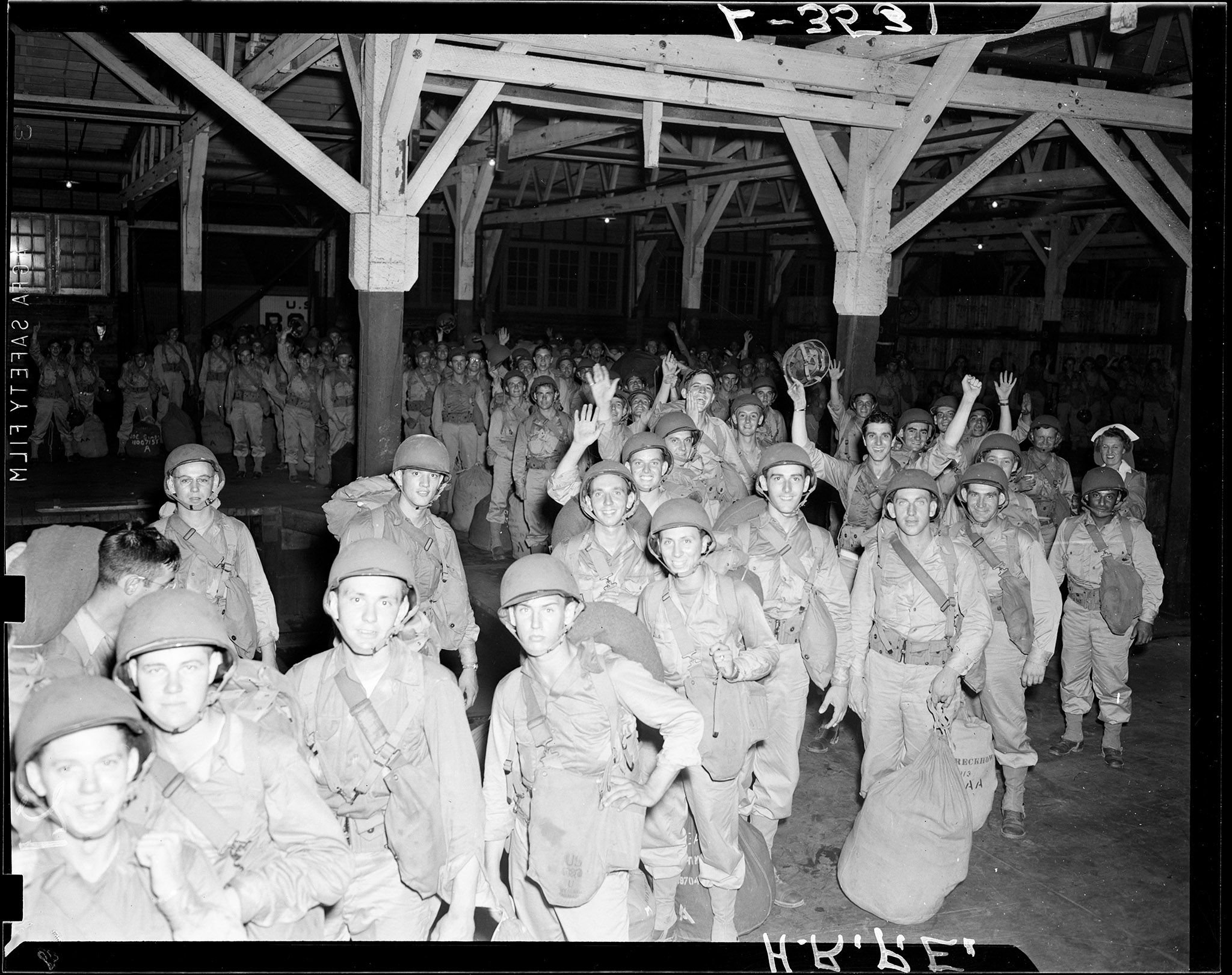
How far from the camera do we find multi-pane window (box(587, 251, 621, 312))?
28.9m

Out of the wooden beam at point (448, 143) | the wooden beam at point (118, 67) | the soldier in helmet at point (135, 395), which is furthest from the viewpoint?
the soldier in helmet at point (135, 395)

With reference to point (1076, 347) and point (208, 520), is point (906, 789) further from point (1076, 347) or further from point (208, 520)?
point (1076, 347)

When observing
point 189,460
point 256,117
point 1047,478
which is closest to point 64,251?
point 256,117

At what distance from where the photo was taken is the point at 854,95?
330 inches

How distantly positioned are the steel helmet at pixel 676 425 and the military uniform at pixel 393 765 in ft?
11.4

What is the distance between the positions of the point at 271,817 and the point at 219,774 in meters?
0.19

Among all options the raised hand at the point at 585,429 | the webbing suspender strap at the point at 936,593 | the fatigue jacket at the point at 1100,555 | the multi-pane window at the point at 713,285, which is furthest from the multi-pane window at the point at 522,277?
the webbing suspender strap at the point at 936,593

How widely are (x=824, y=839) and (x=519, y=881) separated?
234cm

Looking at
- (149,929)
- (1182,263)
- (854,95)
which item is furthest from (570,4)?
(1182,263)

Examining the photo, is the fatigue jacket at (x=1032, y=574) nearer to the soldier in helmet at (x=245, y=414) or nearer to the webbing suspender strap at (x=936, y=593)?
the webbing suspender strap at (x=936, y=593)

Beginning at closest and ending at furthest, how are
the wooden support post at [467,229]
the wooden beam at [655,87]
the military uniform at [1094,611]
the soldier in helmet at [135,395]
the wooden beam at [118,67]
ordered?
the military uniform at [1094,611]
the wooden beam at [655,87]
the wooden beam at [118,67]
the soldier in helmet at [135,395]
the wooden support post at [467,229]

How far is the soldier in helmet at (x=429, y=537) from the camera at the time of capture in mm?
4988

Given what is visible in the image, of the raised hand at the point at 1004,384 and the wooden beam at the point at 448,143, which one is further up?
the wooden beam at the point at 448,143

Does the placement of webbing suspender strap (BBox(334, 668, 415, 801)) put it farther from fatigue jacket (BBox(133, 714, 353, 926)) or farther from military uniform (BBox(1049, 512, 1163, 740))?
military uniform (BBox(1049, 512, 1163, 740))
